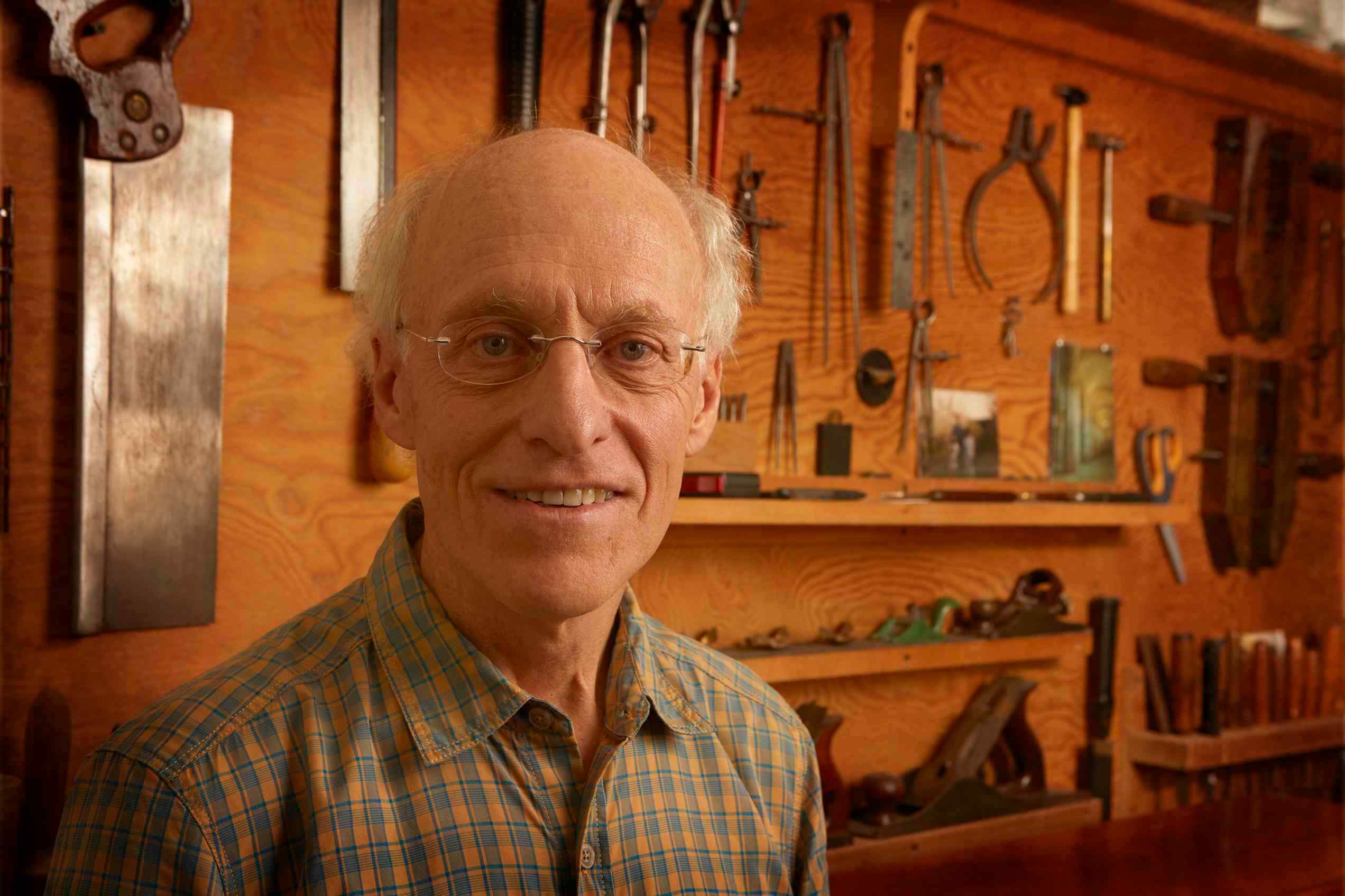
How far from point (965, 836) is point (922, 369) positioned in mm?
1017

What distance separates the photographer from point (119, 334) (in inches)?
69.5

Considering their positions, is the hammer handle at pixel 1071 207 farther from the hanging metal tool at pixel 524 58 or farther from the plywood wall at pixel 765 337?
the hanging metal tool at pixel 524 58

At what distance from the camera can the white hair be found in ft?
4.28

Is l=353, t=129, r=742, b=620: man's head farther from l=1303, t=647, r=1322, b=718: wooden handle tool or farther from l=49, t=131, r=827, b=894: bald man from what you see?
A: l=1303, t=647, r=1322, b=718: wooden handle tool

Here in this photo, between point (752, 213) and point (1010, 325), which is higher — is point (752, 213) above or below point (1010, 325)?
above

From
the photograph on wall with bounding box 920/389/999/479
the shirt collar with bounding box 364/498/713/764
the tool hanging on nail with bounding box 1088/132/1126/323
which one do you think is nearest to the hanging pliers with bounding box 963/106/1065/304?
the tool hanging on nail with bounding box 1088/132/1126/323

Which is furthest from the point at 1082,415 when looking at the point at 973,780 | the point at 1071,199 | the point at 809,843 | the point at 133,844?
the point at 133,844

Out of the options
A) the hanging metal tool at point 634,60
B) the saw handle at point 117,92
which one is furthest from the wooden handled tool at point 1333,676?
the saw handle at point 117,92

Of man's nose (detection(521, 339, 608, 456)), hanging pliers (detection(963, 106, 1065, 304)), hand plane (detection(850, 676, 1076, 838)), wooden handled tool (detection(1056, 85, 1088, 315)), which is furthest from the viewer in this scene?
wooden handled tool (detection(1056, 85, 1088, 315))

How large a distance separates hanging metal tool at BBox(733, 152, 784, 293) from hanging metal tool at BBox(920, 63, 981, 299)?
1.49ft

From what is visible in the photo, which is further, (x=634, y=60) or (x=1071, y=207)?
(x=1071, y=207)

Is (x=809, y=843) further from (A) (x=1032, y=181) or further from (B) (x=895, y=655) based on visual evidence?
(A) (x=1032, y=181)

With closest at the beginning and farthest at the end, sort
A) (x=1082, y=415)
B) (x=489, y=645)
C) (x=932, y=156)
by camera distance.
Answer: (x=489, y=645) → (x=932, y=156) → (x=1082, y=415)

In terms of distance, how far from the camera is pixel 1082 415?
3.04m
